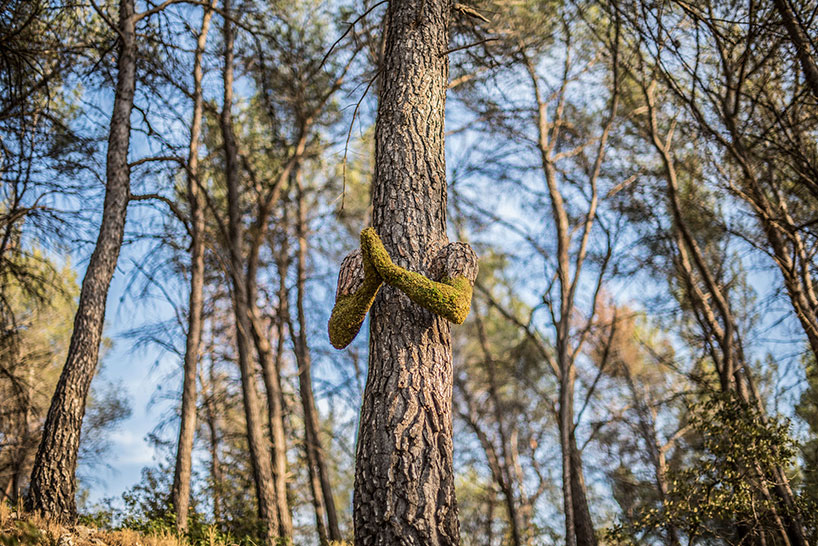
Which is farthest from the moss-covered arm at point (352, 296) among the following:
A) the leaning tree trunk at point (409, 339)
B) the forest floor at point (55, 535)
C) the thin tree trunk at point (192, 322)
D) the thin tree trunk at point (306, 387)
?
the thin tree trunk at point (306, 387)

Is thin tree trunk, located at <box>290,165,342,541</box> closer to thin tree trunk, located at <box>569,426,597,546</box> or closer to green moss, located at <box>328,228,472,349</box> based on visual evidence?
thin tree trunk, located at <box>569,426,597,546</box>

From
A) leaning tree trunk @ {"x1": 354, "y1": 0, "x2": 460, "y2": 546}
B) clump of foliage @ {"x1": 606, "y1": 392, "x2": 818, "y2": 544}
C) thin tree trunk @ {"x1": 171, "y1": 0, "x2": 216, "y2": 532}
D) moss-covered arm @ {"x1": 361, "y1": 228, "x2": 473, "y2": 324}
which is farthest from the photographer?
thin tree trunk @ {"x1": 171, "y1": 0, "x2": 216, "y2": 532}

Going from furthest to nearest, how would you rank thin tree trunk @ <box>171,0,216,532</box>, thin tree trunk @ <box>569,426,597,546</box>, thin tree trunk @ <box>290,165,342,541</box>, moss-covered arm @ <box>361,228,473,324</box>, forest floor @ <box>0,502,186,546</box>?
thin tree trunk @ <box>290,165,342,541</box> < thin tree trunk @ <box>569,426,597,546</box> < thin tree trunk @ <box>171,0,216,532</box> < forest floor @ <box>0,502,186,546</box> < moss-covered arm @ <box>361,228,473,324</box>

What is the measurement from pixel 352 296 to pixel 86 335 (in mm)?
3247

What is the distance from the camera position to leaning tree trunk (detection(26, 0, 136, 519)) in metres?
4.69

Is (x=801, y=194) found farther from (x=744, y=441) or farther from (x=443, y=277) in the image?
(x=443, y=277)

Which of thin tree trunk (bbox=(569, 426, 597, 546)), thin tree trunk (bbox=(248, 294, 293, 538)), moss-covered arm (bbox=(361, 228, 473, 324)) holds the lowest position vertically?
thin tree trunk (bbox=(569, 426, 597, 546))

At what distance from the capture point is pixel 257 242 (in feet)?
30.6

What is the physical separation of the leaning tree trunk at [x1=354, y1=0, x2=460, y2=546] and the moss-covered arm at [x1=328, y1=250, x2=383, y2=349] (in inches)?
4.3

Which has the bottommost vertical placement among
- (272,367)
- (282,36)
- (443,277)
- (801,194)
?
(443,277)

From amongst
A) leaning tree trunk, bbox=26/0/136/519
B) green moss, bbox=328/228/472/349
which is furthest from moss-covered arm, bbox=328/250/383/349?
leaning tree trunk, bbox=26/0/136/519

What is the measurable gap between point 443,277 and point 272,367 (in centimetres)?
580

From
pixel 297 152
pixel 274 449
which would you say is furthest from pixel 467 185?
pixel 274 449

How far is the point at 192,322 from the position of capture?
7559 mm
